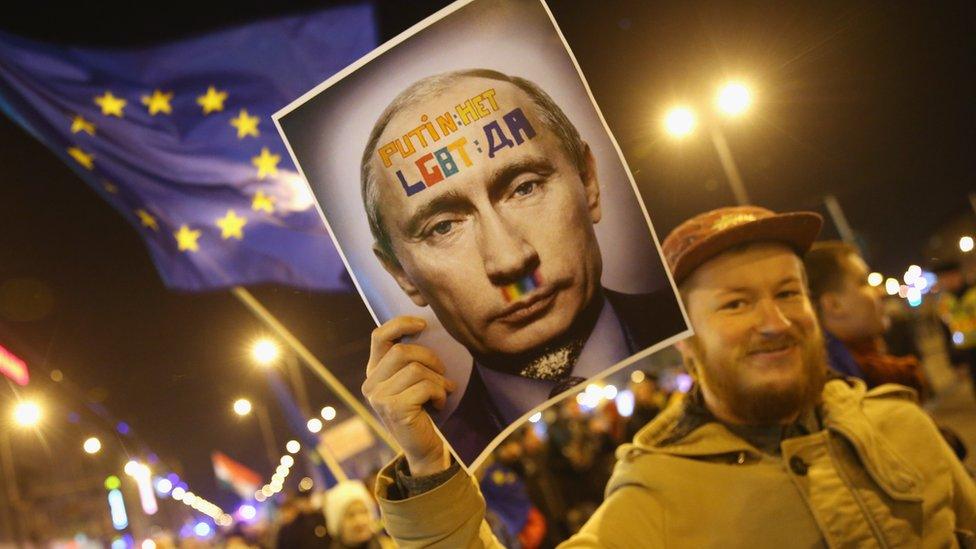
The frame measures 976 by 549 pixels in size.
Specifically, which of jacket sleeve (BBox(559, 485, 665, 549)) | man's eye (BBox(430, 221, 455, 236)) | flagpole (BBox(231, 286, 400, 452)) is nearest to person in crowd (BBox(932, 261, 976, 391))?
flagpole (BBox(231, 286, 400, 452))

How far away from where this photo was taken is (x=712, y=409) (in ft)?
7.04

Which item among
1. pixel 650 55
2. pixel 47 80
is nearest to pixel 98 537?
pixel 47 80

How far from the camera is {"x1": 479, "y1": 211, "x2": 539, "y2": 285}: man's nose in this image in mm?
1598

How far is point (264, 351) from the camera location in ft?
11.9

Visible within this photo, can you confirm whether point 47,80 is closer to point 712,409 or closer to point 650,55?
point 650,55

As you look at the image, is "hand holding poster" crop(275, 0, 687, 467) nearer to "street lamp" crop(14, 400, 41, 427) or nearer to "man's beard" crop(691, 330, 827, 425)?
"man's beard" crop(691, 330, 827, 425)

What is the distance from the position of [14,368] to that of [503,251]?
4483 mm

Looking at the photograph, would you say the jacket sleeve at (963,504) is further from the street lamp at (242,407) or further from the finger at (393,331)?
the street lamp at (242,407)

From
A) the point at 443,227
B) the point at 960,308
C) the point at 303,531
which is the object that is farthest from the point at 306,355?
the point at 960,308

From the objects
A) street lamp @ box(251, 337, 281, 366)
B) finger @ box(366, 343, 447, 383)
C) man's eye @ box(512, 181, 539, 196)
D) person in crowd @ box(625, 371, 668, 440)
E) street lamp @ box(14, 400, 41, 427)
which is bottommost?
person in crowd @ box(625, 371, 668, 440)

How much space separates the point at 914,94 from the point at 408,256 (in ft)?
7.40

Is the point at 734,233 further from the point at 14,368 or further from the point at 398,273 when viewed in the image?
the point at 14,368

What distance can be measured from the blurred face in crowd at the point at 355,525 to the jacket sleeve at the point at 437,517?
15.3ft

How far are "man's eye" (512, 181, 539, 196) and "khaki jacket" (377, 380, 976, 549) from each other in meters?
0.68
